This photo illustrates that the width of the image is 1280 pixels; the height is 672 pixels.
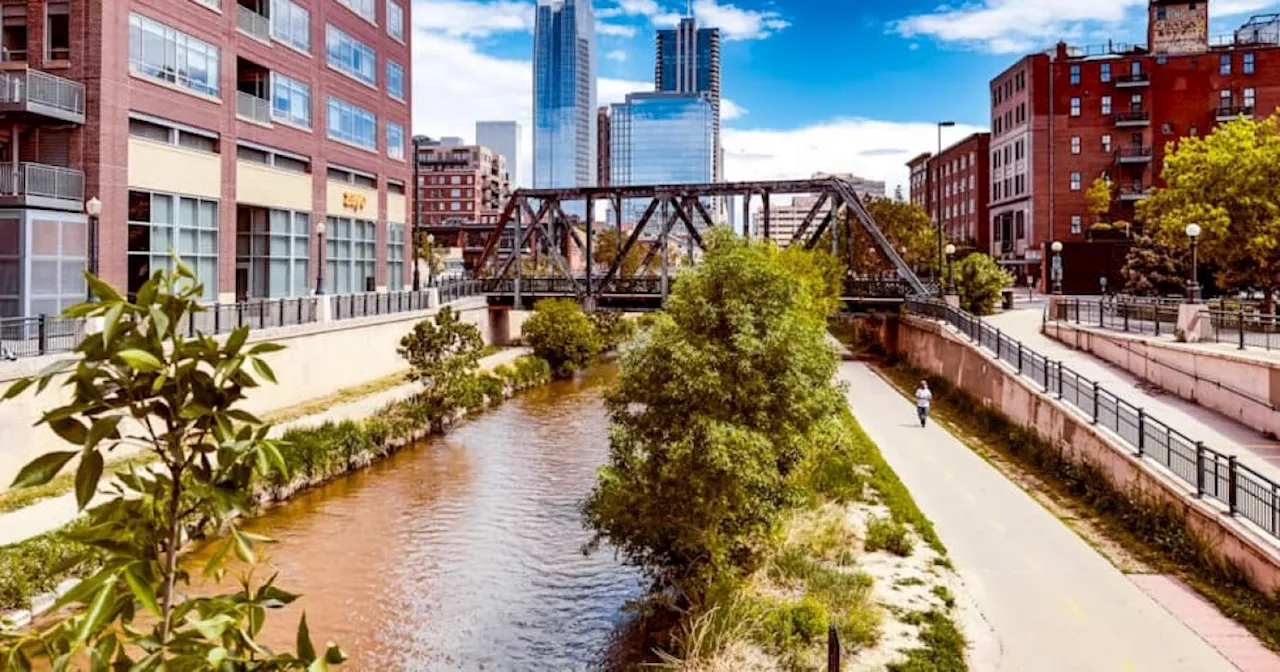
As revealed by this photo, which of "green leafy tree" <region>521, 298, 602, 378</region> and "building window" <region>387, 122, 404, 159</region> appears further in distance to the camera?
"green leafy tree" <region>521, 298, 602, 378</region>

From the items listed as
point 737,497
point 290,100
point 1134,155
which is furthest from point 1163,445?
point 1134,155

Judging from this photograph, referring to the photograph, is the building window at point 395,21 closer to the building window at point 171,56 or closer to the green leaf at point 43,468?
the building window at point 171,56

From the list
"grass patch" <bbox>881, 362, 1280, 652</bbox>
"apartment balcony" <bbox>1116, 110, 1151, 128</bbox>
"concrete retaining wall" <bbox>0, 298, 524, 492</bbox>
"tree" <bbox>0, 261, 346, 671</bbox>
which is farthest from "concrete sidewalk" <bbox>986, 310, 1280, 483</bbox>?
"apartment balcony" <bbox>1116, 110, 1151, 128</bbox>

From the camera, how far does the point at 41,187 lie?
89.7ft

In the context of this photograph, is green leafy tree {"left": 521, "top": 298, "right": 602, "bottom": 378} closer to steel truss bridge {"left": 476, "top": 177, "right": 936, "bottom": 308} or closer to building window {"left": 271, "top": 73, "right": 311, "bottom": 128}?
steel truss bridge {"left": 476, "top": 177, "right": 936, "bottom": 308}

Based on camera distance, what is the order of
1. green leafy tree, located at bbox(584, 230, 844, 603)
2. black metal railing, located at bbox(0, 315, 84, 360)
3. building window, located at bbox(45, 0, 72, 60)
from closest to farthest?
green leafy tree, located at bbox(584, 230, 844, 603) < black metal railing, located at bbox(0, 315, 84, 360) < building window, located at bbox(45, 0, 72, 60)

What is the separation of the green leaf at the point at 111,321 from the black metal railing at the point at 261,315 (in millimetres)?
27709

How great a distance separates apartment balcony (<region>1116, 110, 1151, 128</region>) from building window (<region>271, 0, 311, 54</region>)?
6065 cm

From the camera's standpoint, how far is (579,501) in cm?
2364

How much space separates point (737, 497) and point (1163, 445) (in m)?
10.7

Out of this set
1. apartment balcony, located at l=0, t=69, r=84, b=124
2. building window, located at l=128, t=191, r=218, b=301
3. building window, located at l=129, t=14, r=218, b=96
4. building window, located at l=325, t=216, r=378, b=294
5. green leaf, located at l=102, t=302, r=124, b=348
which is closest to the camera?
green leaf, located at l=102, t=302, r=124, b=348

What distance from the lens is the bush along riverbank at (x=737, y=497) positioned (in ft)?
43.8

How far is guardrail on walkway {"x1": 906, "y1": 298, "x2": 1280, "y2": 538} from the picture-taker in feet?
50.5

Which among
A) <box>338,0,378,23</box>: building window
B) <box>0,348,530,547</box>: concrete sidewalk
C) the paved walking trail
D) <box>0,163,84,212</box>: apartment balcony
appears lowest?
the paved walking trail
